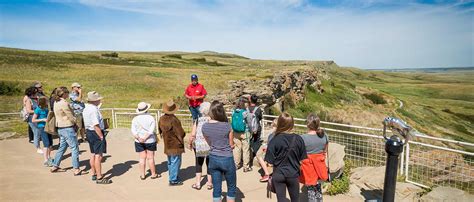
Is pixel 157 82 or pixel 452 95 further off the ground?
pixel 157 82

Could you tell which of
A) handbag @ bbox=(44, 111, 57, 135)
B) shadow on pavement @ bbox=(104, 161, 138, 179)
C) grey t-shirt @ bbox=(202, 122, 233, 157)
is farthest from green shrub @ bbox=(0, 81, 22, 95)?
grey t-shirt @ bbox=(202, 122, 233, 157)

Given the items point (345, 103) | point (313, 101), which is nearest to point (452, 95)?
point (345, 103)

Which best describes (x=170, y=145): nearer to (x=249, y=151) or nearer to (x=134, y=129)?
(x=134, y=129)

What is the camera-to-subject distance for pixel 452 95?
10381 cm

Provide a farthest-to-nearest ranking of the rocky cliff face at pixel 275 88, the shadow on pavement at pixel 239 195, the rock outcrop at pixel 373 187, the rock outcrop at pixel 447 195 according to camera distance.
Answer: the rocky cliff face at pixel 275 88 → the shadow on pavement at pixel 239 195 → the rock outcrop at pixel 373 187 → the rock outcrop at pixel 447 195

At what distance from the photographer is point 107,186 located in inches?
250

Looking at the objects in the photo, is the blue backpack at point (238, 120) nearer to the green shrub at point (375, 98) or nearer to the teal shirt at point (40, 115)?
the teal shirt at point (40, 115)

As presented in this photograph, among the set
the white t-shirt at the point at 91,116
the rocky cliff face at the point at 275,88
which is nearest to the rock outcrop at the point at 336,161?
the white t-shirt at the point at 91,116

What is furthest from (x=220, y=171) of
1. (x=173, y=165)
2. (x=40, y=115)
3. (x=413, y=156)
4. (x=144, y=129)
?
(x=40, y=115)

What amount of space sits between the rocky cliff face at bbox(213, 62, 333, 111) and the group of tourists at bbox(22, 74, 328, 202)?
8432 millimetres

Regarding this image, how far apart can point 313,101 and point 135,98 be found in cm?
2114

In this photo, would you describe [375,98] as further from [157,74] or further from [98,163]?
[98,163]

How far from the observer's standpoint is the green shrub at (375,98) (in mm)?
49219

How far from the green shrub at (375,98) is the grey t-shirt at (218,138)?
164ft
